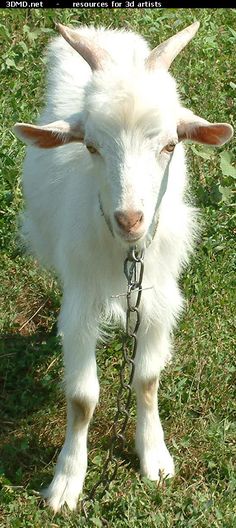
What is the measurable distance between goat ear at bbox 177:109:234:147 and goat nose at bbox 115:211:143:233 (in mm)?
552

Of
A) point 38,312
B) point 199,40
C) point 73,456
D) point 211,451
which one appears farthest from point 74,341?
point 199,40

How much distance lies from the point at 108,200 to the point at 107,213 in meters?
0.08

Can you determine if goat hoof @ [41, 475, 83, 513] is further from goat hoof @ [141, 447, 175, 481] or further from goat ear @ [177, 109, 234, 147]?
goat ear @ [177, 109, 234, 147]

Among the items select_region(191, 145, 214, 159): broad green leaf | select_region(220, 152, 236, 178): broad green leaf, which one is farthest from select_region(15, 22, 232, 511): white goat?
select_region(220, 152, 236, 178): broad green leaf

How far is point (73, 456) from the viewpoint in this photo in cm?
479

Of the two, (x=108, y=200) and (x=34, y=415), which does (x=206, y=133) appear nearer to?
(x=108, y=200)

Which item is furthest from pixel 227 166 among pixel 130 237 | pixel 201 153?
pixel 130 237

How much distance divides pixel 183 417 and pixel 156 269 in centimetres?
96

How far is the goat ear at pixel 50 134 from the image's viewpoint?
13.5ft

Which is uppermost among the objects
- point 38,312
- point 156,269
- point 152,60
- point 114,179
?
point 152,60

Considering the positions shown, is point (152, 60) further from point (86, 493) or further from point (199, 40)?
point (199, 40)

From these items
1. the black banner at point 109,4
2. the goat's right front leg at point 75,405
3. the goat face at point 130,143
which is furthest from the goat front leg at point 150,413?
the black banner at point 109,4

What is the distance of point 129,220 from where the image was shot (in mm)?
3764

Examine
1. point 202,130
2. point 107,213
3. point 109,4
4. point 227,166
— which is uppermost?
point 202,130
